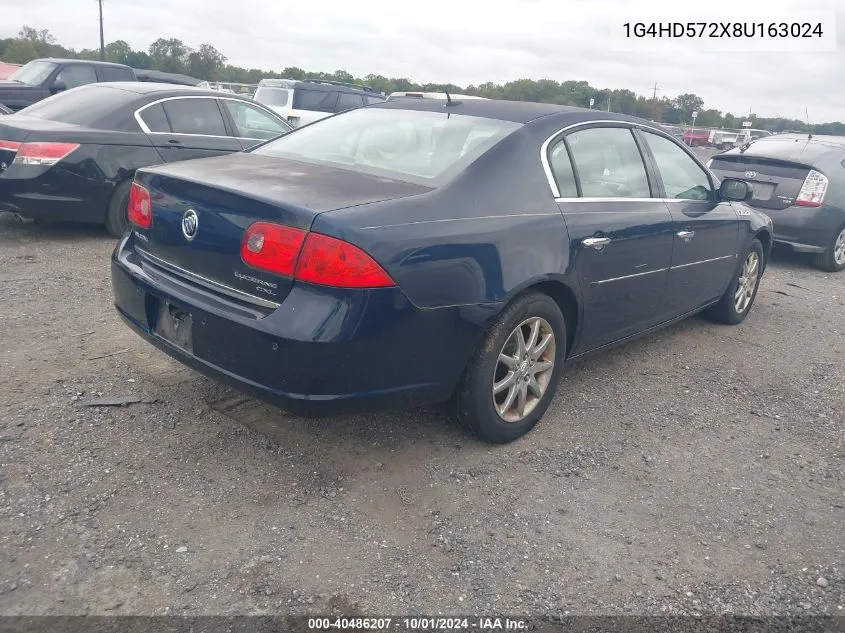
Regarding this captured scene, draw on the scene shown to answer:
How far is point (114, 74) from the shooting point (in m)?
14.1

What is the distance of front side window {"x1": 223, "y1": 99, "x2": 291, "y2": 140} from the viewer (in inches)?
306

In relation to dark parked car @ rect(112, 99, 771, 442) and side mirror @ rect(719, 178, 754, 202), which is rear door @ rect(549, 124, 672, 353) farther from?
side mirror @ rect(719, 178, 754, 202)

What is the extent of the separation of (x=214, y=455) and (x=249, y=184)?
1.16 metres

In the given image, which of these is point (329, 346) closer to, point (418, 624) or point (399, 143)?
point (418, 624)

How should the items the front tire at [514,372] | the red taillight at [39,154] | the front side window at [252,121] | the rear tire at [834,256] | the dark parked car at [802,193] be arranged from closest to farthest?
the front tire at [514,372], the red taillight at [39,154], the front side window at [252,121], the dark parked car at [802,193], the rear tire at [834,256]

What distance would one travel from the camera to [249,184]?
298 cm

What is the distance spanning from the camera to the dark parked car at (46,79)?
1272 centimetres

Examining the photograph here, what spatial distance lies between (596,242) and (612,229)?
179mm

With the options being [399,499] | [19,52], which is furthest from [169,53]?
[399,499]

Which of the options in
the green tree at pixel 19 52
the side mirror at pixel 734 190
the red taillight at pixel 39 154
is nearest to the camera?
the side mirror at pixel 734 190

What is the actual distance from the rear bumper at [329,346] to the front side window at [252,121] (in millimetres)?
5093

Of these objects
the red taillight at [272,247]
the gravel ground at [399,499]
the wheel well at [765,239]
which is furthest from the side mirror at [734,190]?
the red taillight at [272,247]

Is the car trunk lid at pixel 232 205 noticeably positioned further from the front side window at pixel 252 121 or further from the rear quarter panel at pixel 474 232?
the front side window at pixel 252 121

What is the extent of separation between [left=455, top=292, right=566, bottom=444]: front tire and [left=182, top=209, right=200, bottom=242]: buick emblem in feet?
4.20
